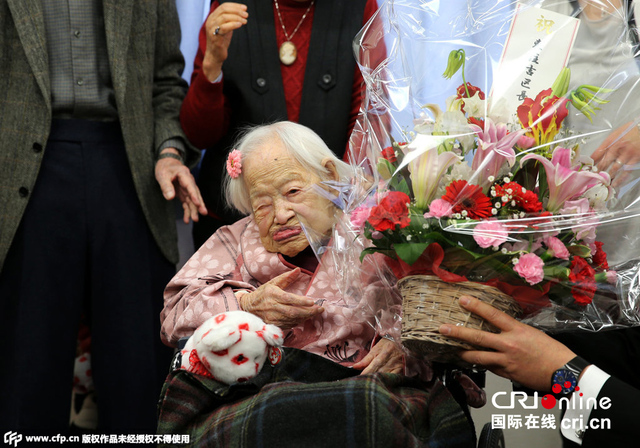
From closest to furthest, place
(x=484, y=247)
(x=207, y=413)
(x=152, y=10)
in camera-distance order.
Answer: (x=484, y=247) < (x=207, y=413) < (x=152, y=10)

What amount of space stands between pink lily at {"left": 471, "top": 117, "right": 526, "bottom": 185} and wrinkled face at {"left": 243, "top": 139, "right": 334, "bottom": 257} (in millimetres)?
584

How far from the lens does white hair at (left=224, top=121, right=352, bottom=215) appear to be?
1.88 m

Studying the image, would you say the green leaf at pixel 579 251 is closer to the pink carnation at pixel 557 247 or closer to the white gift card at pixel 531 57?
the pink carnation at pixel 557 247

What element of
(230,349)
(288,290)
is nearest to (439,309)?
(230,349)

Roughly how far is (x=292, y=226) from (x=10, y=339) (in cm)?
119

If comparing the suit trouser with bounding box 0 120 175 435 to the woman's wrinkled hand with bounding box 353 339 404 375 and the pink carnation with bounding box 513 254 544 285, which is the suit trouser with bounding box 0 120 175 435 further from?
the pink carnation with bounding box 513 254 544 285

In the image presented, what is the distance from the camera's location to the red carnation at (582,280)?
129cm

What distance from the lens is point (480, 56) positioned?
142 cm

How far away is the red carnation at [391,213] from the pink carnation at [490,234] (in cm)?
14

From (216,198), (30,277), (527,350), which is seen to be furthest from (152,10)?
(527,350)

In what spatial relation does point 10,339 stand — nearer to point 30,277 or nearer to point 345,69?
point 30,277

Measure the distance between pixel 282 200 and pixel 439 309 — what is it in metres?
0.67

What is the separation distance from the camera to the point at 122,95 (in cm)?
239

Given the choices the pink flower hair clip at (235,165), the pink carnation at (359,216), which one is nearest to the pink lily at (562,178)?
the pink carnation at (359,216)
